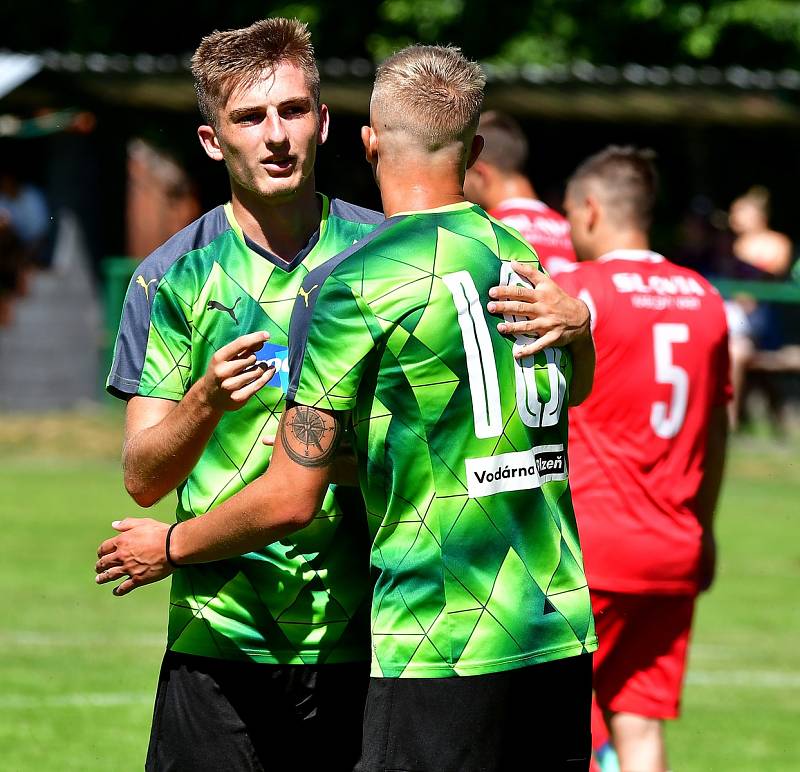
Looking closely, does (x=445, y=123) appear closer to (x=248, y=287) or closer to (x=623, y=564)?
(x=248, y=287)

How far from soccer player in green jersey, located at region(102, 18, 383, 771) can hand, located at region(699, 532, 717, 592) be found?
234 centimetres

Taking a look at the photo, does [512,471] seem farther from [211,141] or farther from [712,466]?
Result: [712,466]

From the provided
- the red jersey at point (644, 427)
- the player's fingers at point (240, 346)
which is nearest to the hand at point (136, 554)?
the player's fingers at point (240, 346)

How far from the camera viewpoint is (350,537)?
4027 millimetres

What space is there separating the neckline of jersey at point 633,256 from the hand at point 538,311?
2451 mm

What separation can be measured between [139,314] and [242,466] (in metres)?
0.47

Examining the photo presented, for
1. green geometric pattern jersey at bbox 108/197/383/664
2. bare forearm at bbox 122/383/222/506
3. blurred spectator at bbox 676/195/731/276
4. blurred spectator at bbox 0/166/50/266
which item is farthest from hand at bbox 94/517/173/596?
blurred spectator at bbox 0/166/50/266

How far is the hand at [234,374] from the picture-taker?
141 inches

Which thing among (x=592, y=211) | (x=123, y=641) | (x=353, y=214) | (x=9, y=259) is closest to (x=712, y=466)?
(x=592, y=211)

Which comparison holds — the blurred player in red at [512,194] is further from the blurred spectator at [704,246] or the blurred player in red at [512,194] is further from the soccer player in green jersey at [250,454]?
the blurred spectator at [704,246]

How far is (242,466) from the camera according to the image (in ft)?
13.1

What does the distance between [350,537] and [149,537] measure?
0.54 m

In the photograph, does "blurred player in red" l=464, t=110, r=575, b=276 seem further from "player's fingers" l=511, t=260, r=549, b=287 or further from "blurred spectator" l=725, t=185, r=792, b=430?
"blurred spectator" l=725, t=185, r=792, b=430

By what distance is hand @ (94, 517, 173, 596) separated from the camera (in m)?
3.75
